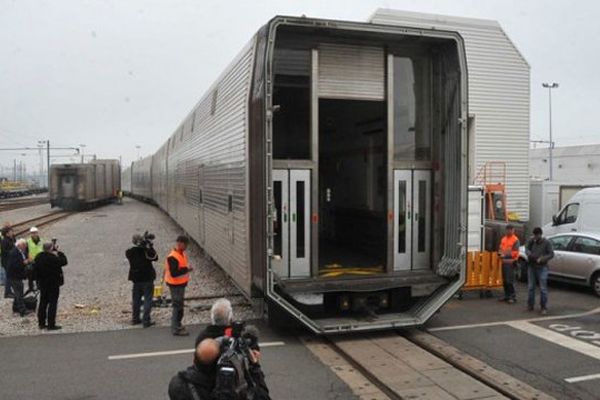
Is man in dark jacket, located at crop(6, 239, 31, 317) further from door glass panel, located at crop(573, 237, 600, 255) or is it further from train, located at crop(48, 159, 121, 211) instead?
train, located at crop(48, 159, 121, 211)

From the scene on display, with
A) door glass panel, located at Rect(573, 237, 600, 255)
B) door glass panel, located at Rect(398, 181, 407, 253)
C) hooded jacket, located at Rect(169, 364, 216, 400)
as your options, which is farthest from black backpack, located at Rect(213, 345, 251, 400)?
door glass panel, located at Rect(573, 237, 600, 255)

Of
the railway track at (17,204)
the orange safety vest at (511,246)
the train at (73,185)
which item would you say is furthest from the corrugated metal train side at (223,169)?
the railway track at (17,204)

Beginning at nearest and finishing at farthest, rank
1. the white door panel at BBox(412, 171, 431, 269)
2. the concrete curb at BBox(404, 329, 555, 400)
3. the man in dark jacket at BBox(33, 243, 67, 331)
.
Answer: the concrete curb at BBox(404, 329, 555, 400), the man in dark jacket at BBox(33, 243, 67, 331), the white door panel at BBox(412, 171, 431, 269)

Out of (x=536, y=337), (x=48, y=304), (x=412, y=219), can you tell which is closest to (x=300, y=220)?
(x=412, y=219)

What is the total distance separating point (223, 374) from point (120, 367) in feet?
13.2

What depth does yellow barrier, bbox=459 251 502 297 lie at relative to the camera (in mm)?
11586

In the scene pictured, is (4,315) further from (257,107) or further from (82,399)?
(257,107)

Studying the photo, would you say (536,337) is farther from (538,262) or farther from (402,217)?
(402,217)

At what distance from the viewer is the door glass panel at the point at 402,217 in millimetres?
9125

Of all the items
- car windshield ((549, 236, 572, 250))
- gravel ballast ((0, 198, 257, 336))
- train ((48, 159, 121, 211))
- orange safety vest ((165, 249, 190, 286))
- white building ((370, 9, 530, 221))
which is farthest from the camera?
train ((48, 159, 121, 211))

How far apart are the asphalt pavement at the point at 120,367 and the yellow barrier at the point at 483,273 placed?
4828mm

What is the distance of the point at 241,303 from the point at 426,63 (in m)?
5.45

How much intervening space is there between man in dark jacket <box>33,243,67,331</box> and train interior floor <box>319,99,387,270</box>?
433cm

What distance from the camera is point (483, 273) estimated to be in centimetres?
1160
